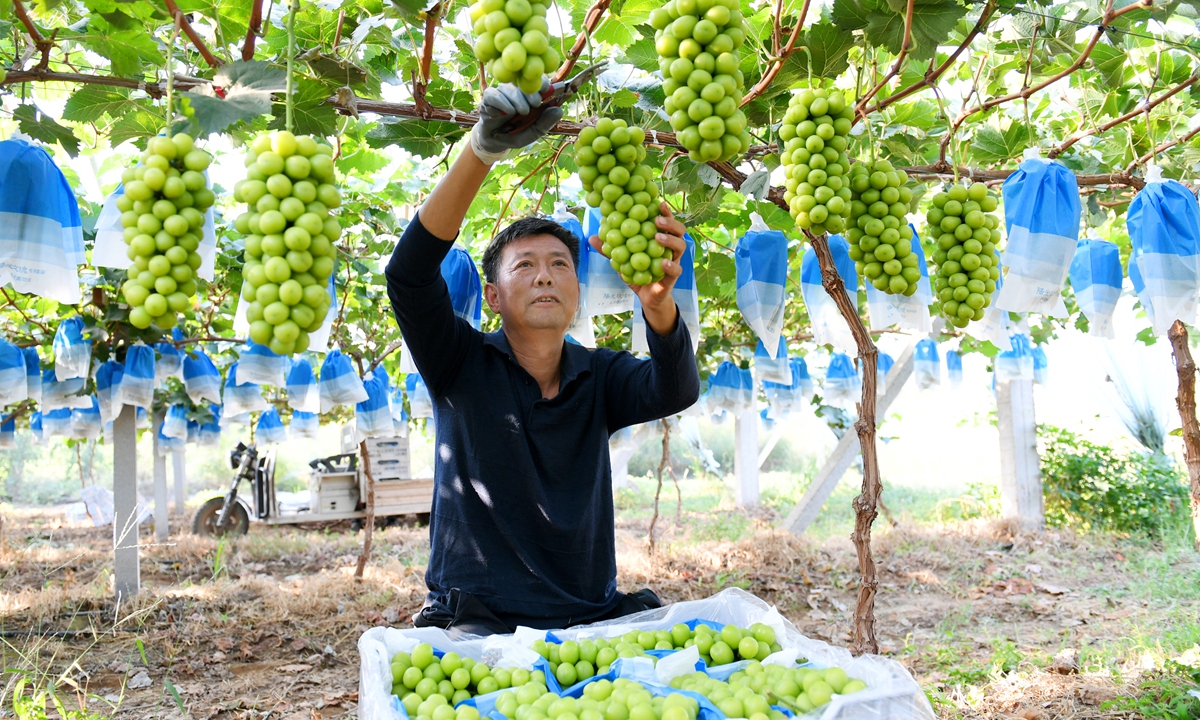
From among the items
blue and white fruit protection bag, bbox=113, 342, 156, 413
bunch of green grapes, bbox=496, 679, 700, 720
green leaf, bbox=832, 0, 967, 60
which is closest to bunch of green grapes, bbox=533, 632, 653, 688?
bunch of green grapes, bbox=496, 679, 700, 720

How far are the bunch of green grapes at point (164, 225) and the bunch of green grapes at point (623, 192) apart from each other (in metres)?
0.75

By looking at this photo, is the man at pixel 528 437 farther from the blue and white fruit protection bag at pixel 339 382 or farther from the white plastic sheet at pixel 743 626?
the blue and white fruit protection bag at pixel 339 382

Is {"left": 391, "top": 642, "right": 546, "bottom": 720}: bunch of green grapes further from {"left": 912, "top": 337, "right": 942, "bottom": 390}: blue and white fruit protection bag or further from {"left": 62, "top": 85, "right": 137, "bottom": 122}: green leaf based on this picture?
{"left": 912, "top": 337, "right": 942, "bottom": 390}: blue and white fruit protection bag

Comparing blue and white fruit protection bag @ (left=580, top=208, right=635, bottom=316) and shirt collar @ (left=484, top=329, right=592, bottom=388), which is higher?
blue and white fruit protection bag @ (left=580, top=208, right=635, bottom=316)

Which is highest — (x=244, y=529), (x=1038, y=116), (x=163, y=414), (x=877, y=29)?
(x=1038, y=116)

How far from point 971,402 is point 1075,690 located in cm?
1772

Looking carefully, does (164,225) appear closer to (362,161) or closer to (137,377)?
(362,161)

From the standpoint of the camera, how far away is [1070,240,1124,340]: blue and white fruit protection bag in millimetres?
3188

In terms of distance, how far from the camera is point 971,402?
19750 mm

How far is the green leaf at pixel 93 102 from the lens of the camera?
202 cm

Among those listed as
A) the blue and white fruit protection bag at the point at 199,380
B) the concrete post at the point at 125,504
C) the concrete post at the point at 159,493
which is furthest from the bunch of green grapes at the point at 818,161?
the concrete post at the point at 159,493

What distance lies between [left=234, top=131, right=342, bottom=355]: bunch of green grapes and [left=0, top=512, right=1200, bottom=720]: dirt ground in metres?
2.92

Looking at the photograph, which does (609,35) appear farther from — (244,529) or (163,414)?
(244,529)

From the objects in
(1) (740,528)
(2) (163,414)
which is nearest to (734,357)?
(1) (740,528)
